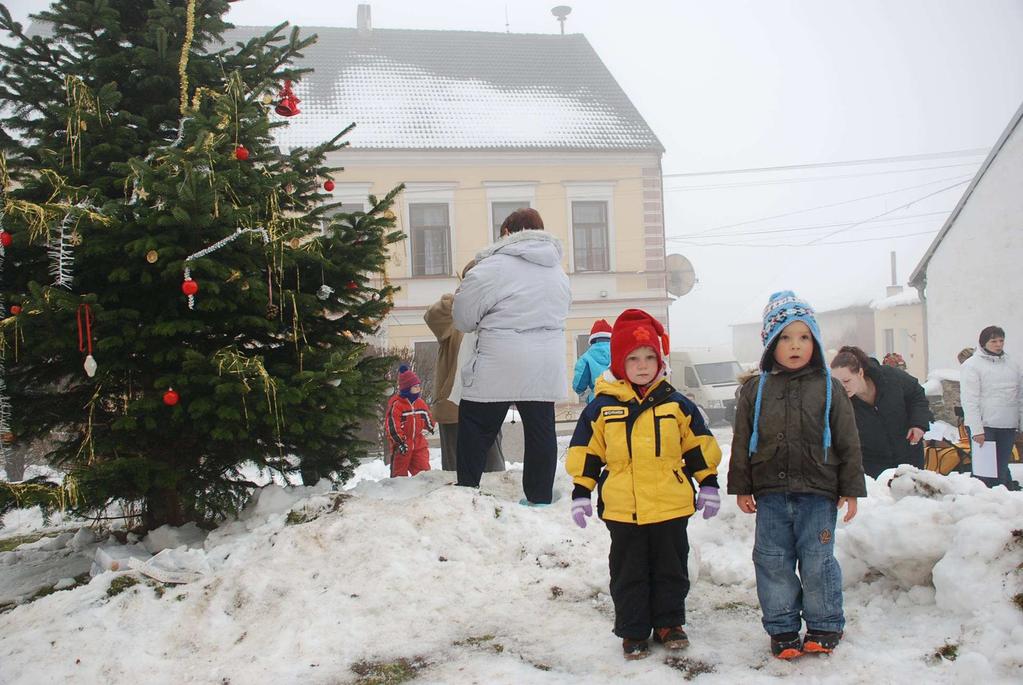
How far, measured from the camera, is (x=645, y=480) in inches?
136

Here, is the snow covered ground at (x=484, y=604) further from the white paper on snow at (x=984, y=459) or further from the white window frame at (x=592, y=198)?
the white window frame at (x=592, y=198)

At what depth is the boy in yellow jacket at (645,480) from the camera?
3.42m

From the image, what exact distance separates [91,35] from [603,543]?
15.3ft

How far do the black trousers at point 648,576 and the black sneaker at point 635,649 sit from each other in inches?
1.0

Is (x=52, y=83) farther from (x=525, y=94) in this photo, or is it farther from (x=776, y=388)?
(x=525, y=94)

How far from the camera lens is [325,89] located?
1011 inches

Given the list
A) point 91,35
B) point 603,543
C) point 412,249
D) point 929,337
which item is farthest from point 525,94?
point 603,543

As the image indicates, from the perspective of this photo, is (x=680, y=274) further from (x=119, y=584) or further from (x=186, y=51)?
(x=119, y=584)

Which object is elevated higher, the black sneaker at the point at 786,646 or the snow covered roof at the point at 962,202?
the snow covered roof at the point at 962,202

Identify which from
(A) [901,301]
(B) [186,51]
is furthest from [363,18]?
(A) [901,301]

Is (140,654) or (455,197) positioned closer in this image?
(140,654)

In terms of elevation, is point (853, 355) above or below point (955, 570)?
above

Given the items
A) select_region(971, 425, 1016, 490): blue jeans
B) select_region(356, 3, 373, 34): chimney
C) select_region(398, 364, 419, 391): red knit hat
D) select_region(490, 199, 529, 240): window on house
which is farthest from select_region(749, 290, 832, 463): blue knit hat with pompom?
select_region(356, 3, 373, 34): chimney

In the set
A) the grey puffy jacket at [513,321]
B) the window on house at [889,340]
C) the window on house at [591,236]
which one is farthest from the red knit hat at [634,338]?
the window on house at [889,340]
